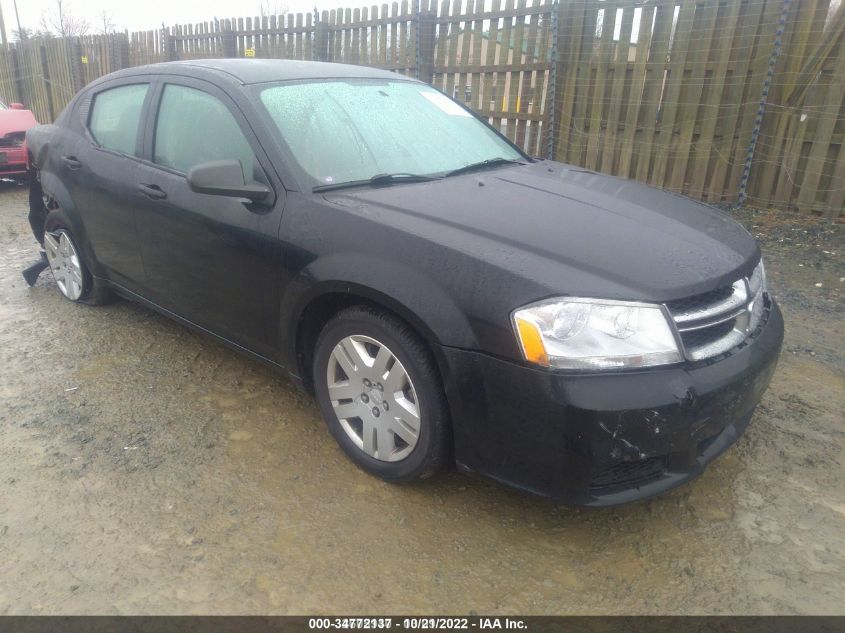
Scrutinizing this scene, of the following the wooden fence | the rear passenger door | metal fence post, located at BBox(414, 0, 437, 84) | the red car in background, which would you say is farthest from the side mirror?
the red car in background

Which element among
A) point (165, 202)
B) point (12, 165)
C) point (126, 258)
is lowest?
point (12, 165)

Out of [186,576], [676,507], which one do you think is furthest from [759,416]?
[186,576]

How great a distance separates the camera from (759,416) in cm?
322

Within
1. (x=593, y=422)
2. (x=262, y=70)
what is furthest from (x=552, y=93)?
(x=593, y=422)

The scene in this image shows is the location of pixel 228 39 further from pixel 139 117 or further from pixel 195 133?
pixel 195 133

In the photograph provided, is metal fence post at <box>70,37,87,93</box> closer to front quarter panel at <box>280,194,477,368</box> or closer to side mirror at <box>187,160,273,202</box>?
side mirror at <box>187,160,273,202</box>

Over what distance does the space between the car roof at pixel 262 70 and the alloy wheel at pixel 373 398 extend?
1549mm

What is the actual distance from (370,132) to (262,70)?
2.40ft

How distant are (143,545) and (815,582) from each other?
2.43m

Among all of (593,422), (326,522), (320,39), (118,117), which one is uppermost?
(320,39)

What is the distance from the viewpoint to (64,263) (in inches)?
185

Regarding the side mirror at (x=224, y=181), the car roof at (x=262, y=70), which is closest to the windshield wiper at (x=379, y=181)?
the side mirror at (x=224, y=181)

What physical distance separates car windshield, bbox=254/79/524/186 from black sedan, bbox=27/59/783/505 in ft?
0.04

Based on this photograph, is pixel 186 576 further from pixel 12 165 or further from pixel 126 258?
pixel 12 165
